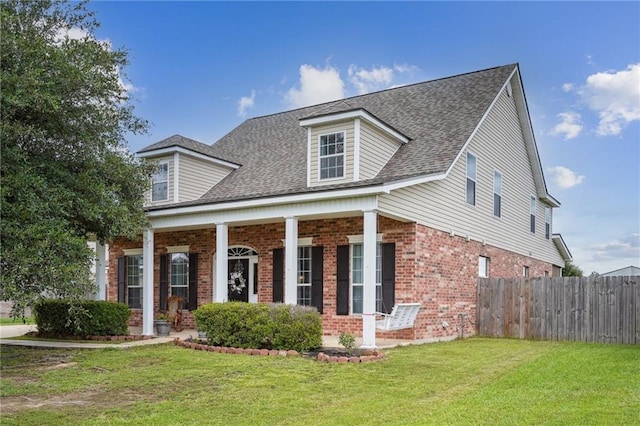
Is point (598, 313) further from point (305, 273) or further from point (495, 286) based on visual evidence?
point (305, 273)

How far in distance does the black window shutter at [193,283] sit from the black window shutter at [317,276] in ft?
14.4

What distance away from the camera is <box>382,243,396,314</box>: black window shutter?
559 inches

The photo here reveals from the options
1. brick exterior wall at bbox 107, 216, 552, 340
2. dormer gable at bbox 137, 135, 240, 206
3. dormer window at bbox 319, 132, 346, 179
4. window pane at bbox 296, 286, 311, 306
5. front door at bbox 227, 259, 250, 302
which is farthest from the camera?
dormer gable at bbox 137, 135, 240, 206

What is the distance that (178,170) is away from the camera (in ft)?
57.2

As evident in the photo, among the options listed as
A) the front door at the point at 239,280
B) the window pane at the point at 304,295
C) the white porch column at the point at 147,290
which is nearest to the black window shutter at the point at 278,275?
the window pane at the point at 304,295

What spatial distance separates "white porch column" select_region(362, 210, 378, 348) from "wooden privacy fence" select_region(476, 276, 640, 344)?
20.0 ft

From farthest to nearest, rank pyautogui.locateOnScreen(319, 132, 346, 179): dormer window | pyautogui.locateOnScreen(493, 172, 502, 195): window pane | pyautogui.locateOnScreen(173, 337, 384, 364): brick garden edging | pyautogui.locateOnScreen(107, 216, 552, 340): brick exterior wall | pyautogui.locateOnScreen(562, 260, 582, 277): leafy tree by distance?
pyautogui.locateOnScreen(562, 260, 582, 277): leafy tree, pyautogui.locateOnScreen(493, 172, 502, 195): window pane, pyautogui.locateOnScreen(319, 132, 346, 179): dormer window, pyautogui.locateOnScreen(107, 216, 552, 340): brick exterior wall, pyautogui.locateOnScreen(173, 337, 384, 364): brick garden edging

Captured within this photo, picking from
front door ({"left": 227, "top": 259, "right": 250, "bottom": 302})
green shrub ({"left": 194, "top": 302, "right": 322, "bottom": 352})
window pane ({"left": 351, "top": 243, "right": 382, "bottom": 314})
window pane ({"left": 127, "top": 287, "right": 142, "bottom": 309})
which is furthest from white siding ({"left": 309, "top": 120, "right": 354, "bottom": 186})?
window pane ({"left": 127, "top": 287, "right": 142, "bottom": 309})

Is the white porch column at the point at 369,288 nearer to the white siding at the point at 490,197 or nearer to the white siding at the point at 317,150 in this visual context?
the white siding at the point at 490,197

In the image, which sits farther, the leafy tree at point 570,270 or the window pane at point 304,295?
the leafy tree at point 570,270

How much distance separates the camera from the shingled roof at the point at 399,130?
15039 mm

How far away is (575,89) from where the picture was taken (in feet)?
62.7

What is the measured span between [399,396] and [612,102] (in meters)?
15.8

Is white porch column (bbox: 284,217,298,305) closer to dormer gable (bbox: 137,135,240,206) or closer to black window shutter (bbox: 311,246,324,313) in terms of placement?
black window shutter (bbox: 311,246,324,313)
